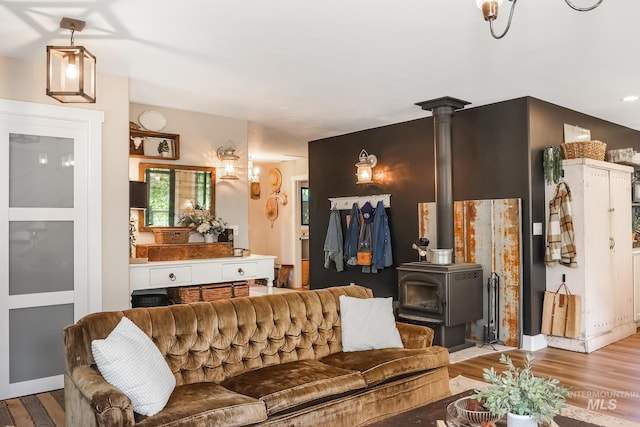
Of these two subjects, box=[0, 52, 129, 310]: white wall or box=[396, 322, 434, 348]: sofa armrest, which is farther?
box=[0, 52, 129, 310]: white wall

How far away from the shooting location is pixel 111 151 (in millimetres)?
4051

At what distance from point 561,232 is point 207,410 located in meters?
3.98

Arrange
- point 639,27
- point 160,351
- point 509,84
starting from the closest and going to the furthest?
1. point 160,351
2. point 639,27
3. point 509,84

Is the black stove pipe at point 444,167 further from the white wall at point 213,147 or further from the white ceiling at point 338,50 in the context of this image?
the white wall at point 213,147

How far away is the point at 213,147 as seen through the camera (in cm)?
548

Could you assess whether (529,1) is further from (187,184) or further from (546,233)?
(187,184)

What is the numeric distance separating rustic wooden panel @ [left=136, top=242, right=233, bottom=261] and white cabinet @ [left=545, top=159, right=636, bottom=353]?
→ 3.31 meters

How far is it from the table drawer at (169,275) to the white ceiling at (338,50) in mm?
1636

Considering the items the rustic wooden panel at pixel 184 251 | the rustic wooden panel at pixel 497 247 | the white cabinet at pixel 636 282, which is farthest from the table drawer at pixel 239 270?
→ the white cabinet at pixel 636 282

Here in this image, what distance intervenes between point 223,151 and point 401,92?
2.01m

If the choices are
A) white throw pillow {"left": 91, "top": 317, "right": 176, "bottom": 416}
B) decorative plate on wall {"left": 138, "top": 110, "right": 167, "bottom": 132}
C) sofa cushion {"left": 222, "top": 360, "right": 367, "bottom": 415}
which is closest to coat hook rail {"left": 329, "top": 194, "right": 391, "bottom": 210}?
decorative plate on wall {"left": 138, "top": 110, "right": 167, "bottom": 132}

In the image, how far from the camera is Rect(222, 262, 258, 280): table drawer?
15.9 feet

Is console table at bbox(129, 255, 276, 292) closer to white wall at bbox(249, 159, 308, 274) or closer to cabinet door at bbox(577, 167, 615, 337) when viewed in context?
cabinet door at bbox(577, 167, 615, 337)

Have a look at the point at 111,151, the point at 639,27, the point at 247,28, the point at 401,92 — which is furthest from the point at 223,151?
the point at 639,27
